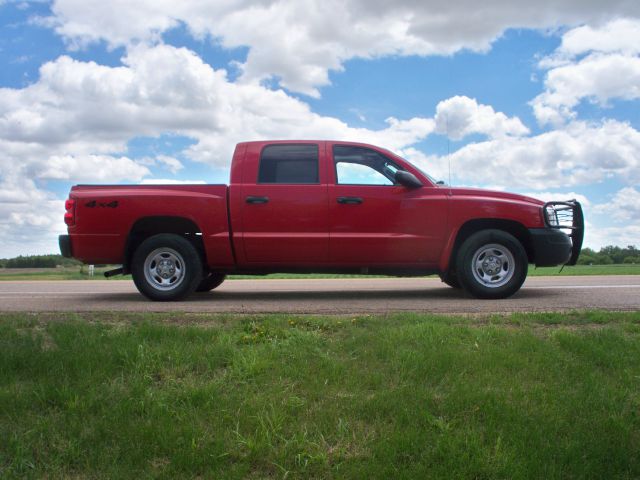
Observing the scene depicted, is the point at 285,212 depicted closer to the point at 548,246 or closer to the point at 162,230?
the point at 162,230

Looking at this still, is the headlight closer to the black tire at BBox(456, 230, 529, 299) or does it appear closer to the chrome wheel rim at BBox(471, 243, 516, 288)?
the black tire at BBox(456, 230, 529, 299)

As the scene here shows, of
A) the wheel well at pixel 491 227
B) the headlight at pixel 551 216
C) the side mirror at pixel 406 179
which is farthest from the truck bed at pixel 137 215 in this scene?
the headlight at pixel 551 216

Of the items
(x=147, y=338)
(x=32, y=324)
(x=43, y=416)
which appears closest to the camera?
(x=43, y=416)

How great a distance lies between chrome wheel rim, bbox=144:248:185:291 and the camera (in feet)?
24.3

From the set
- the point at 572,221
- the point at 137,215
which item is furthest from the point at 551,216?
the point at 137,215

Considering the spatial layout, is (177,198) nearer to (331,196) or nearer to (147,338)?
(331,196)

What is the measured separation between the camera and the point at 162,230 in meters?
7.59

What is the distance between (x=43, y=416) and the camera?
356cm

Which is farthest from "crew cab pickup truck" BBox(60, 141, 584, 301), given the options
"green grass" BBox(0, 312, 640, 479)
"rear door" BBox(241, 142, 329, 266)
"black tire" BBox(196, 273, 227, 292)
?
"green grass" BBox(0, 312, 640, 479)

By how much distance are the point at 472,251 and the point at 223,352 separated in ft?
13.2

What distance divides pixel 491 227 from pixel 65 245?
5.50 m

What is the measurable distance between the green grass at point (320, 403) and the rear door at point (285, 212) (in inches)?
99.4

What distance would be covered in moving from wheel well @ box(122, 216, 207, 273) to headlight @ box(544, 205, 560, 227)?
4465 mm

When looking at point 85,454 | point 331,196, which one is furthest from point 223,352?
point 331,196
